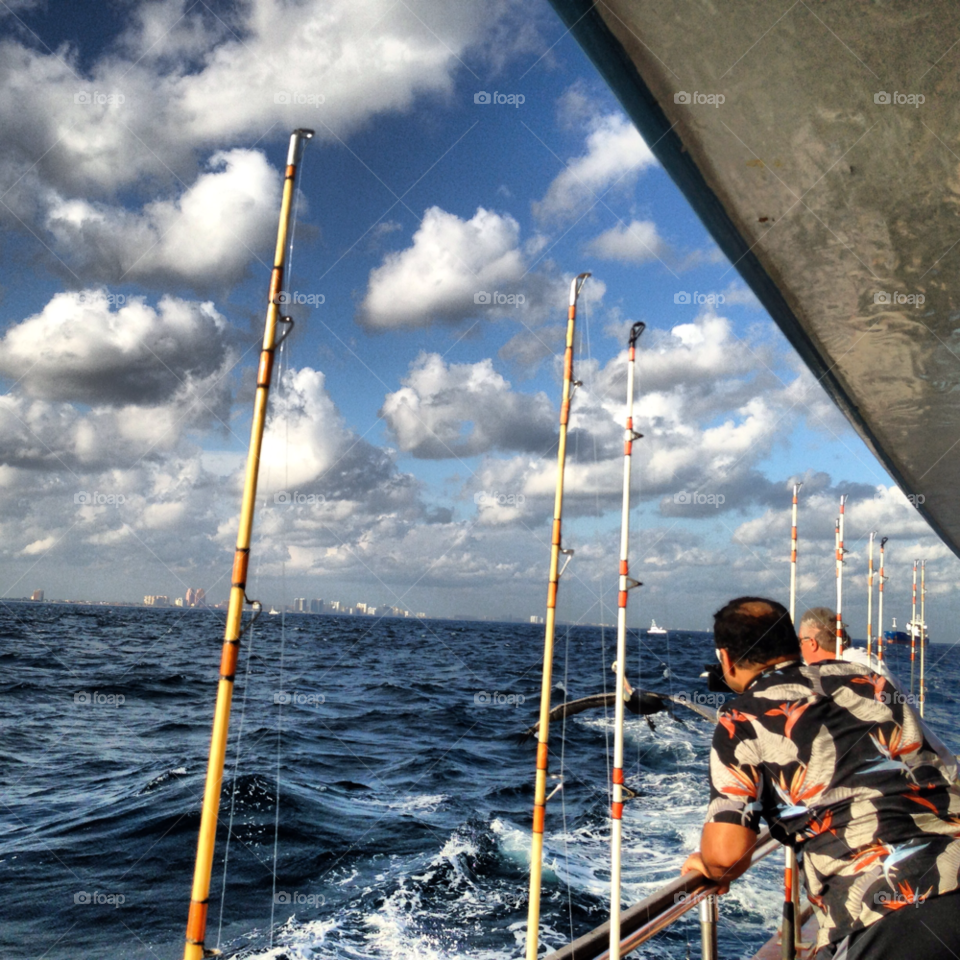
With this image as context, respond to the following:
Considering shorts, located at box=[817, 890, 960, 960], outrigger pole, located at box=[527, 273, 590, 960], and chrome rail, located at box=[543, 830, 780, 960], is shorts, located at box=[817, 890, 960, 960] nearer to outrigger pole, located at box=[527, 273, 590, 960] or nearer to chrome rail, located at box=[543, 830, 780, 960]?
chrome rail, located at box=[543, 830, 780, 960]

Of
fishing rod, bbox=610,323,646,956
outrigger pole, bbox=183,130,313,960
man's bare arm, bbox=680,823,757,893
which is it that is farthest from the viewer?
fishing rod, bbox=610,323,646,956

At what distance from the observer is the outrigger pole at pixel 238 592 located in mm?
2568

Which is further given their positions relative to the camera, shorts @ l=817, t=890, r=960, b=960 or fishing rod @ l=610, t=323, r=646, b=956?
fishing rod @ l=610, t=323, r=646, b=956

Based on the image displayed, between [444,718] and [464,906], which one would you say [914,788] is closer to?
[464,906]

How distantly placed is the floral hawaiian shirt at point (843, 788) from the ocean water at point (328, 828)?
893mm

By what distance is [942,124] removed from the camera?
4.86 ft

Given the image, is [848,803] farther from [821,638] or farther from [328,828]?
[328,828]

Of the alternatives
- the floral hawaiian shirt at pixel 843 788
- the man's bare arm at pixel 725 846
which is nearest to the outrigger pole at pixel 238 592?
the man's bare arm at pixel 725 846

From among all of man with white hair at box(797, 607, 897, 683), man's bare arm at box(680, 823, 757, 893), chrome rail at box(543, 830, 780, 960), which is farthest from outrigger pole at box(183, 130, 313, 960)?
man with white hair at box(797, 607, 897, 683)

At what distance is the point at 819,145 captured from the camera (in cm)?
161

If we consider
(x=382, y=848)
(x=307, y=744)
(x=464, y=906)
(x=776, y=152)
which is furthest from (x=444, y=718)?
(x=776, y=152)

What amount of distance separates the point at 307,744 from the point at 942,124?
17.2m

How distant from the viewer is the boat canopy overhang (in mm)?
1402

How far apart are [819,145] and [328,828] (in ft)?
36.6
